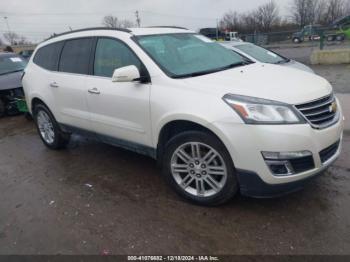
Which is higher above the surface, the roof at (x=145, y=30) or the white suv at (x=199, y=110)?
the roof at (x=145, y=30)

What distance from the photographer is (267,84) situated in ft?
10.3

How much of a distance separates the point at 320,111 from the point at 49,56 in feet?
13.3

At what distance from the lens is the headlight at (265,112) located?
9.22 feet

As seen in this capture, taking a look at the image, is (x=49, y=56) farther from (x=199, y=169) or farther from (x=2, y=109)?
(x=2, y=109)

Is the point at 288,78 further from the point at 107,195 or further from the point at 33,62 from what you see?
the point at 33,62

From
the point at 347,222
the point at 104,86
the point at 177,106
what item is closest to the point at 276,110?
the point at 177,106

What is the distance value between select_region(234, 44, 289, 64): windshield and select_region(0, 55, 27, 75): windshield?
6192 mm

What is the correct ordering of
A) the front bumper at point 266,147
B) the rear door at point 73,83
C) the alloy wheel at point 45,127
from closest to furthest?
1. the front bumper at point 266,147
2. the rear door at point 73,83
3. the alloy wheel at point 45,127

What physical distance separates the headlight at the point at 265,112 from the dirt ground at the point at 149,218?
0.97 metres

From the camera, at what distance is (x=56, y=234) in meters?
3.12

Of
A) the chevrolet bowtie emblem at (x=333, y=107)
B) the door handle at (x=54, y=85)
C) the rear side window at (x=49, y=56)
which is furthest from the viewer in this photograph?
the rear side window at (x=49, y=56)

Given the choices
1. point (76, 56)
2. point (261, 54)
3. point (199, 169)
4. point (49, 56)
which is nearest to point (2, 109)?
point (49, 56)

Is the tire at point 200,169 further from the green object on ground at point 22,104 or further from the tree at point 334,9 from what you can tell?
the tree at point 334,9

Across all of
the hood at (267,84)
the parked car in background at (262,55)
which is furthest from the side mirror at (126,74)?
the parked car in background at (262,55)
